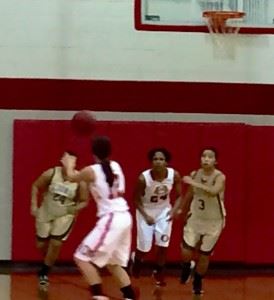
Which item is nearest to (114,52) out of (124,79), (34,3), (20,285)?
(124,79)

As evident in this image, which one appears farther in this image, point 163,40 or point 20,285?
point 163,40

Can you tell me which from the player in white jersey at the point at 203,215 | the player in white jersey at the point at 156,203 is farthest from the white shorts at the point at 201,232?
the player in white jersey at the point at 156,203

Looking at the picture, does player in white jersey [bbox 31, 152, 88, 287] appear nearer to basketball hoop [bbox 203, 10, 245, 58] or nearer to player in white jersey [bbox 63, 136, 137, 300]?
player in white jersey [bbox 63, 136, 137, 300]

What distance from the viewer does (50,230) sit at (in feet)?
32.2

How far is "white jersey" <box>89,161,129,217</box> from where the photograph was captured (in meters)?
8.10

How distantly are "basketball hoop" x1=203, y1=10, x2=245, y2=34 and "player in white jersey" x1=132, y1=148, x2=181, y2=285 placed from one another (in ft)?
4.85

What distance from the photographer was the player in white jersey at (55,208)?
386 inches

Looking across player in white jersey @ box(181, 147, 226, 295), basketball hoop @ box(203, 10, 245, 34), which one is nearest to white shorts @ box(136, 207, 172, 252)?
player in white jersey @ box(181, 147, 226, 295)

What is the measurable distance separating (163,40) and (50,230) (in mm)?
3104

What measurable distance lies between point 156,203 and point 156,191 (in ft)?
0.45

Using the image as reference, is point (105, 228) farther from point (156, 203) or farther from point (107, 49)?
point (107, 49)

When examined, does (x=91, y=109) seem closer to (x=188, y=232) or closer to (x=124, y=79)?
(x=124, y=79)

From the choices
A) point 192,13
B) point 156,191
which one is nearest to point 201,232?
point 156,191

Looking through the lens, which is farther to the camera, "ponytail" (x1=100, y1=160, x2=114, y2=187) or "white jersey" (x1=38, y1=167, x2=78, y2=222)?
"white jersey" (x1=38, y1=167, x2=78, y2=222)
